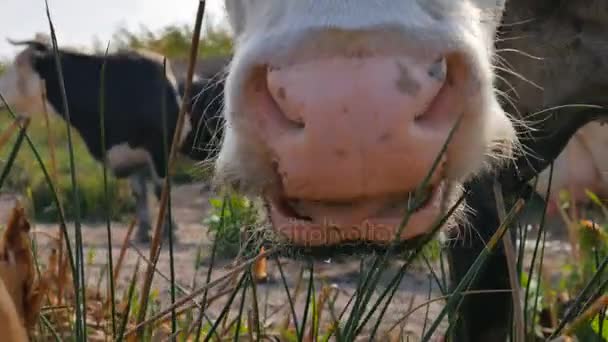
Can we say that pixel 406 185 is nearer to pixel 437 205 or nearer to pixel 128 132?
pixel 437 205

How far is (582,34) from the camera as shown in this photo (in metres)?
1.92

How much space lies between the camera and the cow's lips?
1.04 m

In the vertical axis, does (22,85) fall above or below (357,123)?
A: above

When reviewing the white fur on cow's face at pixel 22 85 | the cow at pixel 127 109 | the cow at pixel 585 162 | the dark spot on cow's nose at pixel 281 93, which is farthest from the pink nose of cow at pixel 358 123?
the white fur on cow's face at pixel 22 85

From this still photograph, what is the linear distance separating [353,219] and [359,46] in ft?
0.64

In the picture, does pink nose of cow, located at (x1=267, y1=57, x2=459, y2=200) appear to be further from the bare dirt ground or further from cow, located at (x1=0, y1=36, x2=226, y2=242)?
cow, located at (x1=0, y1=36, x2=226, y2=242)

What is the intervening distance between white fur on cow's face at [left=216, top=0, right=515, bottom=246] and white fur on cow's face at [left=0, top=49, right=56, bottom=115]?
689cm

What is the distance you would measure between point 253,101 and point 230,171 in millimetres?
168

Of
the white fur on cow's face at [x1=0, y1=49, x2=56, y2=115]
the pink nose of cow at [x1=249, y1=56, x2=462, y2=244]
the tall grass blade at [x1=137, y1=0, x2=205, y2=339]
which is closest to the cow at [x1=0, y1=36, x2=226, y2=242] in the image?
the white fur on cow's face at [x1=0, y1=49, x2=56, y2=115]

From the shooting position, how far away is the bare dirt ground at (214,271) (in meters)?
2.30

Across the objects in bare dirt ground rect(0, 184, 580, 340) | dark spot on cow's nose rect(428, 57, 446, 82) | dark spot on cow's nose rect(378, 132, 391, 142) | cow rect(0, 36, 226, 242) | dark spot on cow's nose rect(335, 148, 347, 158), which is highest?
cow rect(0, 36, 226, 242)

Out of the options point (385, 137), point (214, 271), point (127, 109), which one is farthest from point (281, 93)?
point (127, 109)

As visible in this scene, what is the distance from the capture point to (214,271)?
4.33m

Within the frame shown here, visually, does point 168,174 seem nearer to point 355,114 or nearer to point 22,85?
point 355,114
